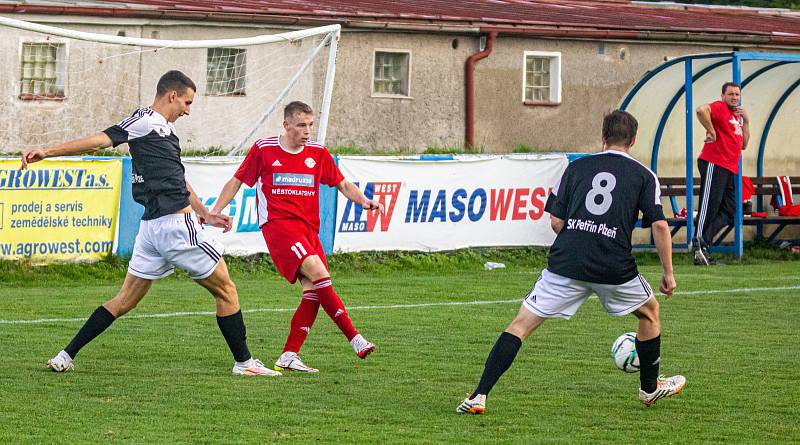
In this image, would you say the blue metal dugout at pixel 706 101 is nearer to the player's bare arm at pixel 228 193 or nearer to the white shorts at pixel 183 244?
the player's bare arm at pixel 228 193

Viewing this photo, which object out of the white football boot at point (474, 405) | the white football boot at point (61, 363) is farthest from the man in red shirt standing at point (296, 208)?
the white football boot at point (474, 405)

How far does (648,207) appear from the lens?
7.29 m

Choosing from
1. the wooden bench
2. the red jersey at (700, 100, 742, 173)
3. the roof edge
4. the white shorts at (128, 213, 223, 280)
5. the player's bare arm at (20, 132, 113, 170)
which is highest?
the roof edge

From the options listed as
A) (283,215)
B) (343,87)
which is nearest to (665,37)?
(343,87)

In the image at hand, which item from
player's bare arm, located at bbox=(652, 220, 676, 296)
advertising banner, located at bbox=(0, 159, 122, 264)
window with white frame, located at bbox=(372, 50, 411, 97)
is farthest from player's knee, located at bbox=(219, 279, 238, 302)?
window with white frame, located at bbox=(372, 50, 411, 97)

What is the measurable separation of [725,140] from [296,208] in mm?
9515

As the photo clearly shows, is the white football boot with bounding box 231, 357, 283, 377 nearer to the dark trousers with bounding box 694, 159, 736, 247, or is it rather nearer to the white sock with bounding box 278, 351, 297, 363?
the white sock with bounding box 278, 351, 297, 363

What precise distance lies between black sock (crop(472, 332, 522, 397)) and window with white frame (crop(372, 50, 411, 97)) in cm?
1771

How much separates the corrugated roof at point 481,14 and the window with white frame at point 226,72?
3.33m

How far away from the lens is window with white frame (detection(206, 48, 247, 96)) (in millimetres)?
18250

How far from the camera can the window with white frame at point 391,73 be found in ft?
81.5

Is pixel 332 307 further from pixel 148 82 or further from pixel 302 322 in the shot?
pixel 148 82

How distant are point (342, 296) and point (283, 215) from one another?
463 centimetres

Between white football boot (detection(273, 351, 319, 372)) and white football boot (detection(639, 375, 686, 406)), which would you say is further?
white football boot (detection(273, 351, 319, 372))
